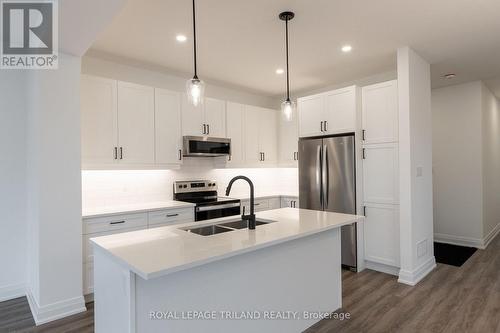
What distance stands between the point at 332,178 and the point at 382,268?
1321mm

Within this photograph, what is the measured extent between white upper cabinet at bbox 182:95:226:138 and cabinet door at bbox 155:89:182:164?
11 centimetres

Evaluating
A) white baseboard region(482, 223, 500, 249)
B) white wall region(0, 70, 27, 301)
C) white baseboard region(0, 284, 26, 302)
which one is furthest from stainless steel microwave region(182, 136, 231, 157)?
white baseboard region(482, 223, 500, 249)

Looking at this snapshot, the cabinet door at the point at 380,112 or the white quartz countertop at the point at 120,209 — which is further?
the cabinet door at the point at 380,112

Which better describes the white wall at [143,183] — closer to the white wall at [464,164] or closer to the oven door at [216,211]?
the oven door at [216,211]

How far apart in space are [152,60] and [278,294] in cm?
316

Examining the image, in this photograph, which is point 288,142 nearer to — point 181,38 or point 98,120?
point 181,38

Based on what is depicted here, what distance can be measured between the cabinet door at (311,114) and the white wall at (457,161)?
2569mm

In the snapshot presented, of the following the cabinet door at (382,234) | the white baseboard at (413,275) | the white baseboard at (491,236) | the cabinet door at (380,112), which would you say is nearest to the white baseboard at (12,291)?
the cabinet door at (382,234)

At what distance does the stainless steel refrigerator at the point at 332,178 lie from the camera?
12.8 feet

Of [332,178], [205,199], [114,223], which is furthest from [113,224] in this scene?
[332,178]

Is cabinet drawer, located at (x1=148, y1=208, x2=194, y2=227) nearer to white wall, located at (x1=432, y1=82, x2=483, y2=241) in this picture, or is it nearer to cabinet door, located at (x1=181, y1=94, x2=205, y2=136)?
cabinet door, located at (x1=181, y1=94, x2=205, y2=136)

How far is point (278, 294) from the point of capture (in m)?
2.27

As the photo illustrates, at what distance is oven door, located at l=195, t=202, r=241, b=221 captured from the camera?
3888 mm

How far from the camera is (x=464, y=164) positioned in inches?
199
